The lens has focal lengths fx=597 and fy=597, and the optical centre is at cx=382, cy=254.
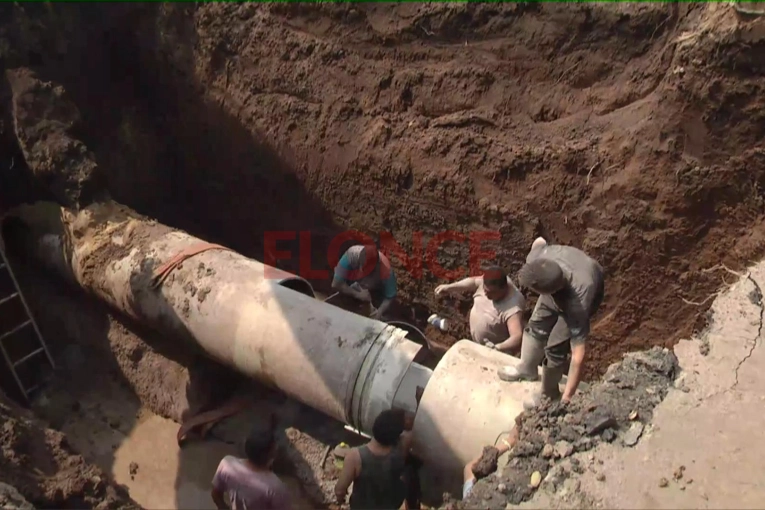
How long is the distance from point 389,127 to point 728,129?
3.11m

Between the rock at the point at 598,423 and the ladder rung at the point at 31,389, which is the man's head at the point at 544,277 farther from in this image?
the ladder rung at the point at 31,389

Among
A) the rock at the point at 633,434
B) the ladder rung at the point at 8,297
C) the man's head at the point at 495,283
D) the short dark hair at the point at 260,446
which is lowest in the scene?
the ladder rung at the point at 8,297

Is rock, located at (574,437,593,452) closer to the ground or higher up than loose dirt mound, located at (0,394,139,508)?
higher up

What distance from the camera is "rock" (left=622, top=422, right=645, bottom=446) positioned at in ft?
10.8

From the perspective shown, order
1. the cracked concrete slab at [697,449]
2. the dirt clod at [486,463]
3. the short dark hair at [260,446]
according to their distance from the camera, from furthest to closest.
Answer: the short dark hair at [260,446] → the dirt clod at [486,463] → the cracked concrete slab at [697,449]

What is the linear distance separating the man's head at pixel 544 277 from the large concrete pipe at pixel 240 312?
1.30 m

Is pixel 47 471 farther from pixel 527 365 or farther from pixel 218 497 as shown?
pixel 527 365

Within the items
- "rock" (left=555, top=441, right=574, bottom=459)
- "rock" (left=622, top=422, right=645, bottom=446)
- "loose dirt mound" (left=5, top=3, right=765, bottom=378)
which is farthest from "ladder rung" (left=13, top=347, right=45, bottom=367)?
"rock" (left=622, top=422, right=645, bottom=446)

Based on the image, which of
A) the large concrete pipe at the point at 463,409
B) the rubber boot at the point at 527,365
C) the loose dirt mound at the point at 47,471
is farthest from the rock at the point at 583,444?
the loose dirt mound at the point at 47,471

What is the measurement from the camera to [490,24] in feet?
19.1

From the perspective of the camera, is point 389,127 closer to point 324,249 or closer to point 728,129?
point 324,249

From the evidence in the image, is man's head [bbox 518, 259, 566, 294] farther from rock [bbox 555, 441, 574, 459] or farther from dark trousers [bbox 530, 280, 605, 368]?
rock [bbox 555, 441, 574, 459]

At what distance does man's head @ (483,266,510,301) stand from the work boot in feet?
2.99

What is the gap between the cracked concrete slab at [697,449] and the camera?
3035 mm
